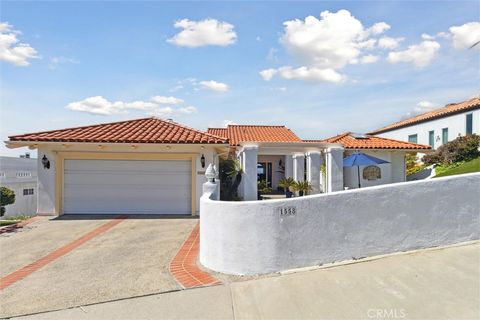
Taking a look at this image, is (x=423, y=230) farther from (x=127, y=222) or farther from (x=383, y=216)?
(x=127, y=222)

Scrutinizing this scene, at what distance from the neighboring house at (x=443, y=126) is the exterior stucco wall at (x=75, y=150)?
753 inches

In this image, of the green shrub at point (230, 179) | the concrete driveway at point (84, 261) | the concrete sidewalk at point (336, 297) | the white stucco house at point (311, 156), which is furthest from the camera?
the green shrub at point (230, 179)

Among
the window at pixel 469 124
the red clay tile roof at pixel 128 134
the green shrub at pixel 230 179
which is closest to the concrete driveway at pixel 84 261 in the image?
the red clay tile roof at pixel 128 134

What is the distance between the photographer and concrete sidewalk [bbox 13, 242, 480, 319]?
4.71 m

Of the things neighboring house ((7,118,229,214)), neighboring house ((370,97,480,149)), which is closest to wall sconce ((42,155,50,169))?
neighboring house ((7,118,229,214))

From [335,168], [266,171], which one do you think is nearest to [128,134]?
[335,168]

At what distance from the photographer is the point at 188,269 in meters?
6.74

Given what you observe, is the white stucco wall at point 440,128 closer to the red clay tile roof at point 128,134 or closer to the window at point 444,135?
the window at point 444,135

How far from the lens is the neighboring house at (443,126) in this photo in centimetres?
2203

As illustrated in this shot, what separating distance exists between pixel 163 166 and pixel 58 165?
14.5ft

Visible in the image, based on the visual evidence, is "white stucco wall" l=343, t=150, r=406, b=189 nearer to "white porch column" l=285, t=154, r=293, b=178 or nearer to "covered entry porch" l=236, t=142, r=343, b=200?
"covered entry porch" l=236, t=142, r=343, b=200

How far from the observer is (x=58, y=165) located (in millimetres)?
13555

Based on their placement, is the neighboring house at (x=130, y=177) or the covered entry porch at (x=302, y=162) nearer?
the neighboring house at (x=130, y=177)

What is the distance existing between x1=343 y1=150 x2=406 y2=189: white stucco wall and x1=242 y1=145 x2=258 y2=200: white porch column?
7545mm
